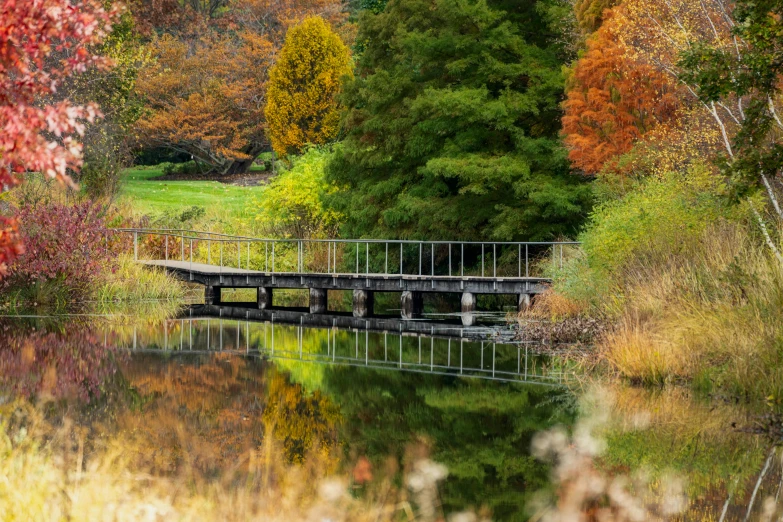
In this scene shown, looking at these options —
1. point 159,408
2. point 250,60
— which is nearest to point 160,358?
point 159,408

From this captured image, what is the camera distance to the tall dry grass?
556 inches

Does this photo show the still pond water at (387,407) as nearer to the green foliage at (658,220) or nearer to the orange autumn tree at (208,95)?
the green foliage at (658,220)

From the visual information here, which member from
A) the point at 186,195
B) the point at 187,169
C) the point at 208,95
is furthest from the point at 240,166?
the point at 186,195

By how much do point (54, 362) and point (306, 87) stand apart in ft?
103

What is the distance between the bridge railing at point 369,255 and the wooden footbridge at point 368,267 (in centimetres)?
3

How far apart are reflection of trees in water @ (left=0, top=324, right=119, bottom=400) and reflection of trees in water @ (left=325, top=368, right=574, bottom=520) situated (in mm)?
3361

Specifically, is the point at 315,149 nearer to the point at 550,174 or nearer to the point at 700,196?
the point at 550,174

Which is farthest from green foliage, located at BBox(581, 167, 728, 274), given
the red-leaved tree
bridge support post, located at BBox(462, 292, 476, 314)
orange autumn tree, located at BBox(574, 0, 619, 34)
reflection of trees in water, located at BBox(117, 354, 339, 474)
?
the red-leaved tree

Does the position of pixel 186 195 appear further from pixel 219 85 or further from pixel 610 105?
pixel 610 105

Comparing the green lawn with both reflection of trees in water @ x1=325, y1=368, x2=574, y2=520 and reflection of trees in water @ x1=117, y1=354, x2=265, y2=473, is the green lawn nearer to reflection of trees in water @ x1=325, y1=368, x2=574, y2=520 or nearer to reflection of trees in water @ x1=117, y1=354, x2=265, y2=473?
reflection of trees in water @ x1=117, y1=354, x2=265, y2=473

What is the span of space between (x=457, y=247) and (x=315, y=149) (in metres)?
10.7

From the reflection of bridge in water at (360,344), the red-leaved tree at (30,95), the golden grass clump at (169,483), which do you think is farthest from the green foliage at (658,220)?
the red-leaved tree at (30,95)

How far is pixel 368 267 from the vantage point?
3444 cm

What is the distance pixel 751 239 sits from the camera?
18500 millimetres
